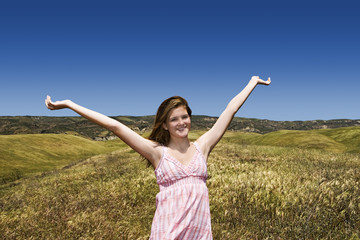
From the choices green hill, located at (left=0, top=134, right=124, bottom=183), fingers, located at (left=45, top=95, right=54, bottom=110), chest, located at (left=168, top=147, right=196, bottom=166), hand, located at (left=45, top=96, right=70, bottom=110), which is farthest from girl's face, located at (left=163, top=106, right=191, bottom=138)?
green hill, located at (left=0, top=134, right=124, bottom=183)

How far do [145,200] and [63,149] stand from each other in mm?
53089

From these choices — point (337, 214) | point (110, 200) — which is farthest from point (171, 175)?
point (110, 200)

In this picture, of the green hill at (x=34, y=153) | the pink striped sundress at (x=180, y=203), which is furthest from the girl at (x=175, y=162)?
the green hill at (x=34, y=153)

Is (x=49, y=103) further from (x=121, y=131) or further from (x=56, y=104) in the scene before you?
(x=121, y=131)

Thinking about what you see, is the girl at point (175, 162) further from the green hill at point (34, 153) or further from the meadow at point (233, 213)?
the green hill at point (34, 153)

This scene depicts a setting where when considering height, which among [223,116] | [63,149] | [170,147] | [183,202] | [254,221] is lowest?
[63,149]

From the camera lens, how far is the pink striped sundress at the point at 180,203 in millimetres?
2879

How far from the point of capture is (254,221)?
205 inches

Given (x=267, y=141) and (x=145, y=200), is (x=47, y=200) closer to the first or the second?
(x=145, y=200)

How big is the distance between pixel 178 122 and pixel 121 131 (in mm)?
743

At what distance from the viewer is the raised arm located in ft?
11.8

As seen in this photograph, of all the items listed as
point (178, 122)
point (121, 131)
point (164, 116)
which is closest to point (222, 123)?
point (178, 122)

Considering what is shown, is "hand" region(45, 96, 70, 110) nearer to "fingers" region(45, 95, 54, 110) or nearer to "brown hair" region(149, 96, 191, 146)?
"fingers" region(45, 95, 54, 110)

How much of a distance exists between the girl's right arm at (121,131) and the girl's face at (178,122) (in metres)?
0.29
